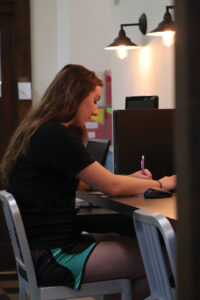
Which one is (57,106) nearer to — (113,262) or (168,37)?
(113,262)

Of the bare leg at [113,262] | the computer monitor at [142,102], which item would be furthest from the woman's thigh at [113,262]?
the computer monitor at [142,102]

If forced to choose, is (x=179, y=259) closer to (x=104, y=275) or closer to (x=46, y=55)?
(x=104, y=275)

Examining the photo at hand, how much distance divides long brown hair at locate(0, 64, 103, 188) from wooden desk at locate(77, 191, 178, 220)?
14.2 inches

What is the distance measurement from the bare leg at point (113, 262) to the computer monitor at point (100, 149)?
990 millimetres

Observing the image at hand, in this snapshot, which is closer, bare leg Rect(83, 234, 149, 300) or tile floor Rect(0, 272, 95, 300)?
bare leg Rect(83, 234, 149, 300)

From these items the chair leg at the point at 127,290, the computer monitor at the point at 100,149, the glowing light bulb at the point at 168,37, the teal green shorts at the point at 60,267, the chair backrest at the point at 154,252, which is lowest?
the chair leg at the point at 127,290

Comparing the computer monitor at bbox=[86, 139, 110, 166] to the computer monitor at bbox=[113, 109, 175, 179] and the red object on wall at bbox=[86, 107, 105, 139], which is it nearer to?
the computer monitor at bbox=[113, 109, 175, 179]

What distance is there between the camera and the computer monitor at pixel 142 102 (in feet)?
10.2

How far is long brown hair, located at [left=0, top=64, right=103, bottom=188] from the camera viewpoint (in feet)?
7.50

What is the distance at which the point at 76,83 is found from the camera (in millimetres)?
2330

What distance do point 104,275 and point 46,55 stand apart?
131 inches

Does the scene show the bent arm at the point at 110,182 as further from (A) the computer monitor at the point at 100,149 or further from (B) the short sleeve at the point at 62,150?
(A) the computer monitor at the point at 100,149

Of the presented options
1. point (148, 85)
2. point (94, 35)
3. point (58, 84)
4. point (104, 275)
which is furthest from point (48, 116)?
point (94, 35)

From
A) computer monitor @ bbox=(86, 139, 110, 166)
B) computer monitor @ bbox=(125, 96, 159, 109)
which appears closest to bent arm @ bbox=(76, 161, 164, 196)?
computer monitor @ bbox=(86, 139, 110, 166)
